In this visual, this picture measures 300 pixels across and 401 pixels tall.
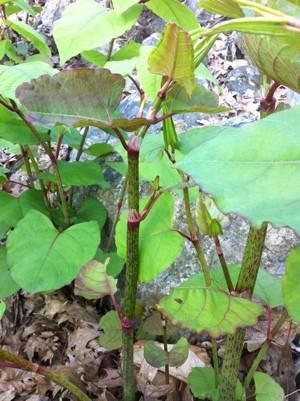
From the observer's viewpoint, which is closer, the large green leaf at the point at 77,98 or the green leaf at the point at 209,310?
the large green leaf at the point at 77,98

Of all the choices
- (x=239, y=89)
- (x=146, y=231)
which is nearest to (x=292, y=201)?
(x=146, y=231)

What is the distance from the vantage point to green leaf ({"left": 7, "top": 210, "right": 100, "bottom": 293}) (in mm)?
1064

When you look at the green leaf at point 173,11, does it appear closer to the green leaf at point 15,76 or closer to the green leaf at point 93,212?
the green leaf at point 15,76

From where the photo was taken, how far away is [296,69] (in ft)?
1.97

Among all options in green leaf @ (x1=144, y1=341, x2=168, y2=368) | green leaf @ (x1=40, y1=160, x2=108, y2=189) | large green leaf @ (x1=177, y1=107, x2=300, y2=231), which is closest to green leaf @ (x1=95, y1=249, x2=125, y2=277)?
green leaf @ (x1=40, y1=160, x2=108, y2=189)

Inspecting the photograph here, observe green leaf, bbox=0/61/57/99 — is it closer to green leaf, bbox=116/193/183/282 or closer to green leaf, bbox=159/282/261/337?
green leaf, bbox=116/193/183/282

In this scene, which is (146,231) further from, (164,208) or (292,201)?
(292,201)

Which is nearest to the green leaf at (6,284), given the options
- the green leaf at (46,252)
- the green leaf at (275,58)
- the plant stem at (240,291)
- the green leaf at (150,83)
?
the green leaf at (46,252)

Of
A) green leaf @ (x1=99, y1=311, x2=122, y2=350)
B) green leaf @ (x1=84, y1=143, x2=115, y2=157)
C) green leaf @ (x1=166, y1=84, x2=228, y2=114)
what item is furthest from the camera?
green leaf @ (x1=84, y1=143, x2=115, y2=157)

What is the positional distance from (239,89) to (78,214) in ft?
5.38

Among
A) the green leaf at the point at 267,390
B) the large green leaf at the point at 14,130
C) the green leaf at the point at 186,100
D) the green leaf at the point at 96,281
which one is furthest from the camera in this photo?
the large green leaf at the point at 14,130

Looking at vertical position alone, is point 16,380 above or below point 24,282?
below

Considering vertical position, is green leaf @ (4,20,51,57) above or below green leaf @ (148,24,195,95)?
below

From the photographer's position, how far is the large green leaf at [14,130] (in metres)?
1.31
